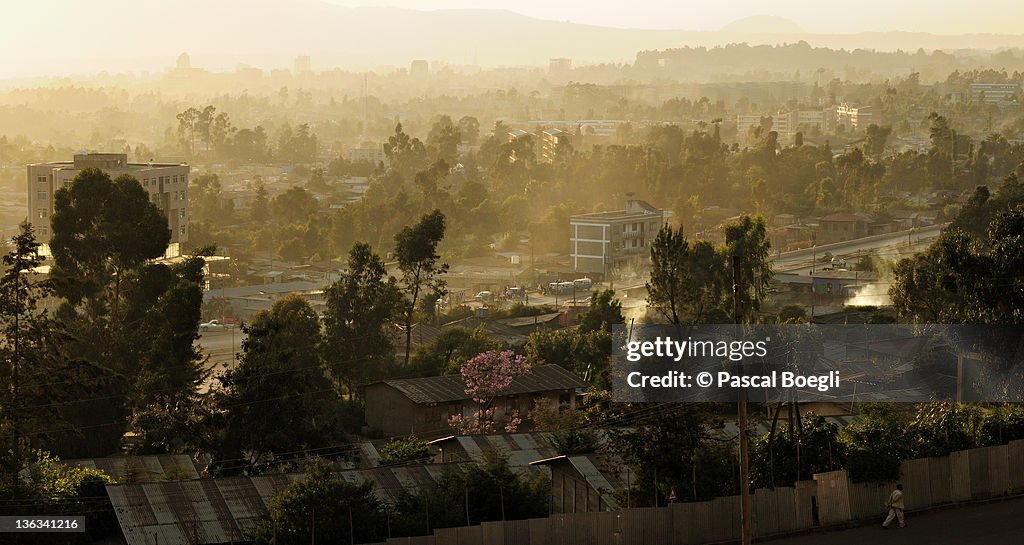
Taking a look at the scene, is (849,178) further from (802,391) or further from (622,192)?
(802,391)

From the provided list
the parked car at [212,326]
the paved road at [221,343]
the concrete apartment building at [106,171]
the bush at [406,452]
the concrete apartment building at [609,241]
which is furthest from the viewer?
the concrete apartment building at [609,241]

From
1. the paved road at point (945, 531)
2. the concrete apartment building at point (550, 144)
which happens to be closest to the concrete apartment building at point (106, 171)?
the concrete apartment building at point (550, 144)

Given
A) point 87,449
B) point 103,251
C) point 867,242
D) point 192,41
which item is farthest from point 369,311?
point 192,41

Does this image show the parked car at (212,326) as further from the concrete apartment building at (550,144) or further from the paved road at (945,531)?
the concrete apartment building at (550,144)

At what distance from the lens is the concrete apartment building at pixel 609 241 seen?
98.7 ft

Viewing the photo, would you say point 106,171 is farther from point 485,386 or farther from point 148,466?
point 148,466

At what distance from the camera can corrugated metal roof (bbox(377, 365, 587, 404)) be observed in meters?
14.0

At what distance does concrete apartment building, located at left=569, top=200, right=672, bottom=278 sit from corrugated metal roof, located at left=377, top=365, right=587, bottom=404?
15060mm

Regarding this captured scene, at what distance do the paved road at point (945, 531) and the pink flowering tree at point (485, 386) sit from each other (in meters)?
5.78

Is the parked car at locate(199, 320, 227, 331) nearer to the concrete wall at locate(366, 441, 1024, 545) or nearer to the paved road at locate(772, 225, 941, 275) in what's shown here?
the paved road at locate(772, 225, 941, 275)

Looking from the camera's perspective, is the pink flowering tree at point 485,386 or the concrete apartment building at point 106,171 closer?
the pink flowering tree at point 485,386

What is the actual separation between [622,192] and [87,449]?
31.4 meters

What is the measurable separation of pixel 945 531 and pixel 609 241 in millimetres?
22196

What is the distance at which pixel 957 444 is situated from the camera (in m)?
8.99
